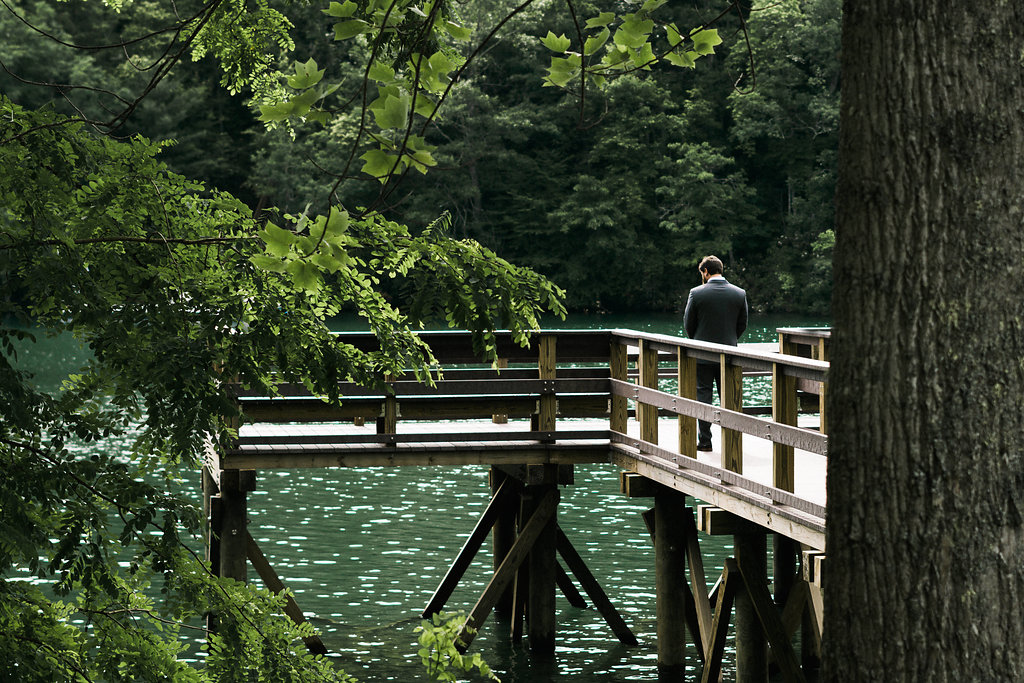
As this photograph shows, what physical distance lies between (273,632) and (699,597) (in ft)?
18.0

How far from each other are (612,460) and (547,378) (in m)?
0.80

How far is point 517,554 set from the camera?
416 inches

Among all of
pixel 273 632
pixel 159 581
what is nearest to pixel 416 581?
pixel 159 581

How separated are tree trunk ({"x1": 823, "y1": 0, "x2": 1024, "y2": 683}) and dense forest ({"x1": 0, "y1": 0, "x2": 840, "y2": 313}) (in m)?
50.1

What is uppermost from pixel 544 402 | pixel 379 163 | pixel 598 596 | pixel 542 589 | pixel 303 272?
pixel 379 163

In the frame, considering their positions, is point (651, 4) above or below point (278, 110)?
above

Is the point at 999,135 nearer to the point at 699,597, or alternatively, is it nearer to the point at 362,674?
the point at 699,597

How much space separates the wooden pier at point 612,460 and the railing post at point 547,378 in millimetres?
11

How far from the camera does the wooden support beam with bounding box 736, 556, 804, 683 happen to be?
27.3 feet

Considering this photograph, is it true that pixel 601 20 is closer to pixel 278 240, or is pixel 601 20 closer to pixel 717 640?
pixel 278 240

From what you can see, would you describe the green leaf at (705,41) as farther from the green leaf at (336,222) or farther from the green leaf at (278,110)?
the green leaf at (278,110)

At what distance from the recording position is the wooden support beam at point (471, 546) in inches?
457

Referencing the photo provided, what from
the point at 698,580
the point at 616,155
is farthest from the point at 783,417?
the point at 616,155

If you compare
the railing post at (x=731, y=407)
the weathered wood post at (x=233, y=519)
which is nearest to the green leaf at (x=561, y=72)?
the railing post at (x=731, y=407)
